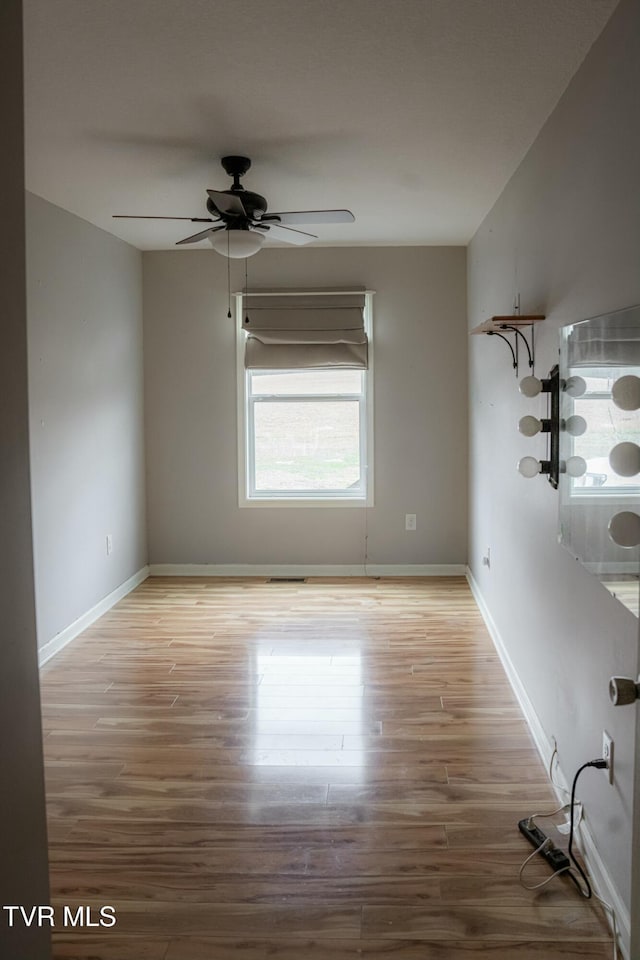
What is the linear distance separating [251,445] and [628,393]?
4.51 m

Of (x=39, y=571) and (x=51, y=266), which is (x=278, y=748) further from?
(x=51, y=266)

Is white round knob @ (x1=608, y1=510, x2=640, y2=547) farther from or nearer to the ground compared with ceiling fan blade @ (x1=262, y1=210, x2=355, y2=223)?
nearer to the ground

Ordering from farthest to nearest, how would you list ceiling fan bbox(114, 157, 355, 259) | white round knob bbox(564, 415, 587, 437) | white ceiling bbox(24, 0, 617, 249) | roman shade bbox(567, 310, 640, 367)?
ceiling fan bbox(114, 157, 355, 259)
white round knob bbox(564, 415, 587, 437)
white ceiling bbox(24, 0, 617, 249)
roman shade bbox(567, 310, 640, 367)

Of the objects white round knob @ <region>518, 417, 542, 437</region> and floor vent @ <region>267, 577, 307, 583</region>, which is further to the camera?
floor vent @ <region>267, 577, 307, 583</region>

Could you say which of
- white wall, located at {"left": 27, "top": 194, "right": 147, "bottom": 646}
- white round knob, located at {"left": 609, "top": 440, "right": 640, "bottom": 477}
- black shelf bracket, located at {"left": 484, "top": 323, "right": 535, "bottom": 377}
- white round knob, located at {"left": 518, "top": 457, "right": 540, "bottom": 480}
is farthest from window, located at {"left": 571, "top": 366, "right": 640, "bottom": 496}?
white wall, located at {"left": 27, "top": 194, "right": 147, "bottom": 646}

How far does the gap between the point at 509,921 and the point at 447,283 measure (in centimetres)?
459

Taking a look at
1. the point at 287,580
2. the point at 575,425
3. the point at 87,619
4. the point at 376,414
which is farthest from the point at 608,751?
the point at 376,414

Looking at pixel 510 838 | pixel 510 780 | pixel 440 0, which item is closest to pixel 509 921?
pixel 510 838

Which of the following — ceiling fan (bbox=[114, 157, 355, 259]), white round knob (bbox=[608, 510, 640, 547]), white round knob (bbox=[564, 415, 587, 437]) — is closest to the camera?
white round knob (bbox=[608, 510, 640, 547])

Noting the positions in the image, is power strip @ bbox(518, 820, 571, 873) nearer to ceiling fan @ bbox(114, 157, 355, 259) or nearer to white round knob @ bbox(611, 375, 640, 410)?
white round knob @ bbox(611, 375, 640, 410)

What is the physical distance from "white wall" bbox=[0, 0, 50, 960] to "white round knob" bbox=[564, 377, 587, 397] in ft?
5.17

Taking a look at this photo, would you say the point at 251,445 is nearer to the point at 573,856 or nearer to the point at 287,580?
the point at 287,580

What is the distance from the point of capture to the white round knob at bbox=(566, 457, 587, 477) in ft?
7.55

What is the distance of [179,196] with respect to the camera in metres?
4.21
